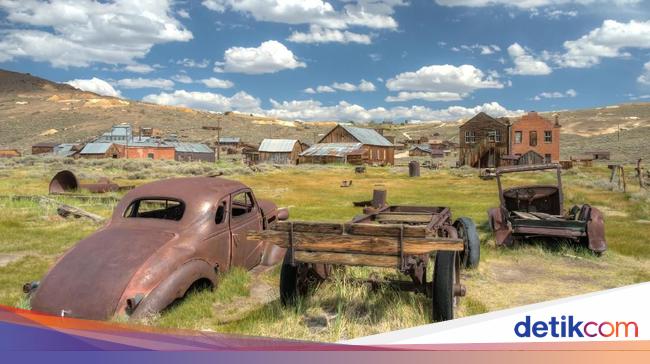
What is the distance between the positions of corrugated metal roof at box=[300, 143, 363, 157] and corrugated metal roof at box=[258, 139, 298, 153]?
313 cm

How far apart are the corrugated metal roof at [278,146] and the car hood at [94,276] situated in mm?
55256

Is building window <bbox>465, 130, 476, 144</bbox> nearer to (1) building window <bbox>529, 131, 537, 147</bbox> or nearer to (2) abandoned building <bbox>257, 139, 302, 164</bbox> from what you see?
(1) building window <bbox>529, 131, 537, 147</bbox>

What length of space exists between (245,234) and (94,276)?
7.91 feet

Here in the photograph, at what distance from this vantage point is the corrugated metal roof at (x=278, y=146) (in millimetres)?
61531

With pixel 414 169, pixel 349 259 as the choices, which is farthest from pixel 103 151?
pixel 349 259

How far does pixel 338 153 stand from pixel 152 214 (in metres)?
48.4

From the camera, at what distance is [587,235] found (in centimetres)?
896

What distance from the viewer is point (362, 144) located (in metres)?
58.0

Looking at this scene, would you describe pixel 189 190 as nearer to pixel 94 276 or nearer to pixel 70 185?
pixel 94 276

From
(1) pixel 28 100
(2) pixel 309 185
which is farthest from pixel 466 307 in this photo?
(1) pixel 28 100

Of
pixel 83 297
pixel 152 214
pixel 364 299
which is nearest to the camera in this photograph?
pixel 83 297

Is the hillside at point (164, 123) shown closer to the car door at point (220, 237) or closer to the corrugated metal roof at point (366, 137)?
the corrugated metal roof at point (366, 137)

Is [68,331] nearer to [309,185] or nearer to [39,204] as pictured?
[39,204]

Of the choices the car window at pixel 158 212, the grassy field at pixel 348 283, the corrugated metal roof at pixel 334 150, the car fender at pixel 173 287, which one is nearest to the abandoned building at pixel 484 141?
the corrugated metal roof at pixel 334 150
